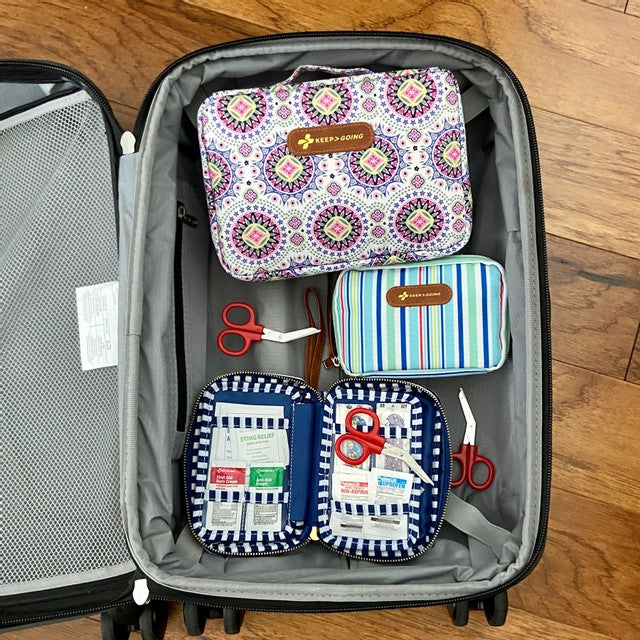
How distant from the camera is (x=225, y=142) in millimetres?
888

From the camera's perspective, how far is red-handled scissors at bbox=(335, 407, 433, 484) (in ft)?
3.04

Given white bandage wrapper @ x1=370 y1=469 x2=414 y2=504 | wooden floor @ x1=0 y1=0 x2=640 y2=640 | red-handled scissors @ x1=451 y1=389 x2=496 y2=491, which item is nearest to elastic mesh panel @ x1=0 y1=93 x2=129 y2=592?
wooden floor @ x1=0 y1=0 x2=640 y2=640

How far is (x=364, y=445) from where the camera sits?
3.08 ft

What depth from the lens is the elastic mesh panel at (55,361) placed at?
829 mm

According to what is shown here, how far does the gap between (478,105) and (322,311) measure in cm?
38

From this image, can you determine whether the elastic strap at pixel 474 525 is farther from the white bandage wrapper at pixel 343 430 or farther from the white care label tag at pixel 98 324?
the white care label tag at pixel 98 324

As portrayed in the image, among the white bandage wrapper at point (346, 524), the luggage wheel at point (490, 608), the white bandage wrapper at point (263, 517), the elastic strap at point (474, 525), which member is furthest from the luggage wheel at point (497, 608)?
the white bandage wrapper at point (263, 517)

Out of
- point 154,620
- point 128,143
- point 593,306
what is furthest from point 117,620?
point 593,306

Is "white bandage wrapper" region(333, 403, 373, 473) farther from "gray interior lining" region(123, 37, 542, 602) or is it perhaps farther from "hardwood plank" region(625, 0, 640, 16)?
"hardwood plank" region(625, 0, 640, 16)

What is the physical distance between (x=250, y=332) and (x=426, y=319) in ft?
0.86

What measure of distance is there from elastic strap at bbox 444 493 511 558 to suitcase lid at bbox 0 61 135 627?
43 centimetres

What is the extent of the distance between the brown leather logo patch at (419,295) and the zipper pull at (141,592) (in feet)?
1.59

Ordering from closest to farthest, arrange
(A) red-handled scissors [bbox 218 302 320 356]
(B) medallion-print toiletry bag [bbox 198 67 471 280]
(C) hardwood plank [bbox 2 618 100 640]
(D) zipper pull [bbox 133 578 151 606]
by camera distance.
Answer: (D) zipper pull [bbox 133 578 151 606], (B) medallion-print toiletry bag [bbox 198 67 471 280], (A) red-handled scissors [bbox 218 302 320 356], (C) hardwood plank [bbox 2 618 100 640]

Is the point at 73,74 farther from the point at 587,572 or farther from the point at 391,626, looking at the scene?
the point at 587,572
